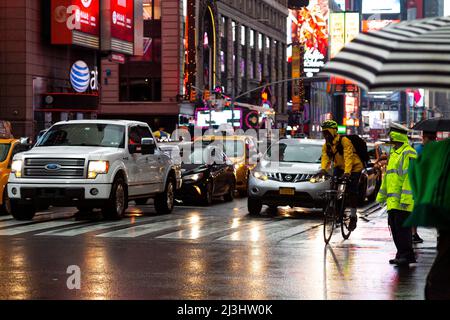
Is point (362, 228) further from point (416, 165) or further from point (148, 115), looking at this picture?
point (148, 115)

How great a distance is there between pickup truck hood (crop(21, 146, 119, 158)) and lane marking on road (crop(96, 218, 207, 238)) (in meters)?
1.78

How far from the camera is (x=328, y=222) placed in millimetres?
16359

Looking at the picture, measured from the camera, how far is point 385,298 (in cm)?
1031

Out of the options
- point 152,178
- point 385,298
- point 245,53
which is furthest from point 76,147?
point 245,53

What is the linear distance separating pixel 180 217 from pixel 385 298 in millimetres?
12036

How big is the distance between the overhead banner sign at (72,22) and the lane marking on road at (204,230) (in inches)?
Answer: 975

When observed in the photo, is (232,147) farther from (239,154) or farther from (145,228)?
(145,228)

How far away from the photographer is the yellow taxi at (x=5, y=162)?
22062mm

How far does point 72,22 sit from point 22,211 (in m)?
24.7

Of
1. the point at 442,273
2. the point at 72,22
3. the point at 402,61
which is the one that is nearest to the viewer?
the point at 402,61

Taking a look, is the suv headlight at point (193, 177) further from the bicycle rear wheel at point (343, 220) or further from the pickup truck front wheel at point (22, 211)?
the bicycle rear wheel at point (343, 220)

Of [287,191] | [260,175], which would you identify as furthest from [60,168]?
[287,191]

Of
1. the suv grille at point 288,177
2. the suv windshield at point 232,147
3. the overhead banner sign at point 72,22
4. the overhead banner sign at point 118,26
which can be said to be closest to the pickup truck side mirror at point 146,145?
the suv grille at point 288,177

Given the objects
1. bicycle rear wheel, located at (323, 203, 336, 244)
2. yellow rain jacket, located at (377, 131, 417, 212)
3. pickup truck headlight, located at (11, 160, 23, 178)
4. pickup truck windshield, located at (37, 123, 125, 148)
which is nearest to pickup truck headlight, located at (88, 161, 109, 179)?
pickup truck windshield, located at (37, 123, 125, 148)
